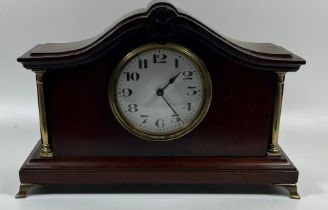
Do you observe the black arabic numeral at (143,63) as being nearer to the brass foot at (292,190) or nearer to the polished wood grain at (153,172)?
the polished wood grain at (153,172)

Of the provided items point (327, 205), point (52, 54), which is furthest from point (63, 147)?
point (327, 205)

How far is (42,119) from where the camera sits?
69.8 inches

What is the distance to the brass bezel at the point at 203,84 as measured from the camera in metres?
1.68

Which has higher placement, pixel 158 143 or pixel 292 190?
pixel 158 143

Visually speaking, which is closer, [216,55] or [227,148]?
[216,55]

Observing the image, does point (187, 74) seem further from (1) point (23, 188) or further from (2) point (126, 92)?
(1) point (23, 188)

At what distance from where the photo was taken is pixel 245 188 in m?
1.87

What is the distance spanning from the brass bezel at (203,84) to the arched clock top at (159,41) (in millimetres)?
27

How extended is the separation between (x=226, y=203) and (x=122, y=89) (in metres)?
0.57

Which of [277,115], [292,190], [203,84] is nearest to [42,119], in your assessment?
[203,84]

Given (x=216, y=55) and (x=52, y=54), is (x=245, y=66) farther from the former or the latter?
(x=52, y=54)

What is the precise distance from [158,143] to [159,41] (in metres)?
0.40

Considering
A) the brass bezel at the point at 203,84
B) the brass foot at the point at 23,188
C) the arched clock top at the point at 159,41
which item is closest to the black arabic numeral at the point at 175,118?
the brass bezel at the point at 203,84

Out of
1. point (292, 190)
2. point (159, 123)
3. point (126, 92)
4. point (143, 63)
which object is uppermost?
point (143, 63)
